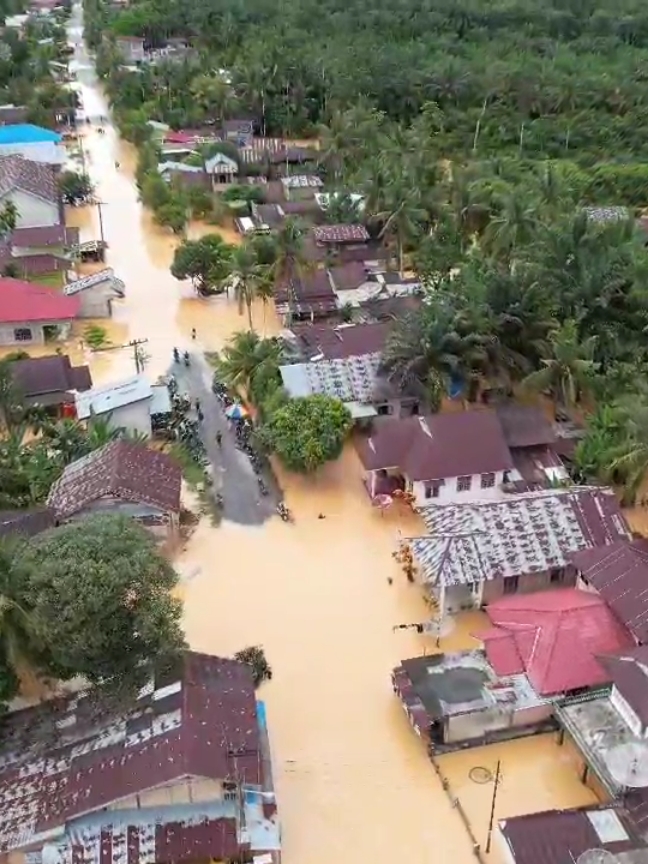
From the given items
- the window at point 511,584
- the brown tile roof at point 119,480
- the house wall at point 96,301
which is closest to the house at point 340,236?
the house wall at point 96,301

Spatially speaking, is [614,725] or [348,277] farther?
[348,277]

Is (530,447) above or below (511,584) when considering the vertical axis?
above

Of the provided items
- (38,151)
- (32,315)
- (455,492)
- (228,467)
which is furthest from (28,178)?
(455,492)

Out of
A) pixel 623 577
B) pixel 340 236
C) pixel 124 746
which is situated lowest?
pixel 124 746

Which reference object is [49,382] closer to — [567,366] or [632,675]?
[567,366]

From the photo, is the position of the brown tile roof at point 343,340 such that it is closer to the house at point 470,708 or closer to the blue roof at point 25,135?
the house at point 470,708

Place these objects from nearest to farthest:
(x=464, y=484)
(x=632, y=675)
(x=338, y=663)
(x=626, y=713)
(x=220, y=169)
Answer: (x=626, y=713)
(x=632, y=675)
(x=338, y=663)
(x=464, y=484)
(x=220, y=169)

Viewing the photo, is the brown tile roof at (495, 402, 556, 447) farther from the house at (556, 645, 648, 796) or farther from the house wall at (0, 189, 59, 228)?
the house wall at (0, 189, 59, 228)

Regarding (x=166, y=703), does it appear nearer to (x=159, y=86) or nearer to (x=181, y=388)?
(x=181, y=388)
